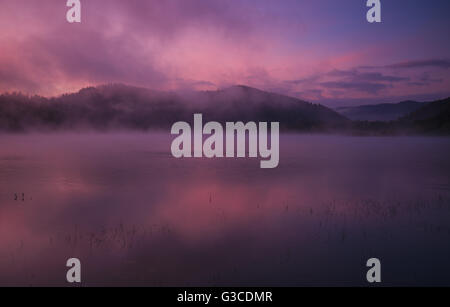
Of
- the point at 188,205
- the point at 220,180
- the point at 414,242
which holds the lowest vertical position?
the point at 414,242

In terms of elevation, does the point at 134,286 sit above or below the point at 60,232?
below

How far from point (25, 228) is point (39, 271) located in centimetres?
522

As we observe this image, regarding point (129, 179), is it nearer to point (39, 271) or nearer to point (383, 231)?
point (39, 271)

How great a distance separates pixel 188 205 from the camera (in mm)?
19672

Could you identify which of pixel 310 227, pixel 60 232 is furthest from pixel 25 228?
pixel 310 227

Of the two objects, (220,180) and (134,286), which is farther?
(220,180)

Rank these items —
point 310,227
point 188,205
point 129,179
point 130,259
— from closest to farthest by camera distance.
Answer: point 130,259 → point 310,227 → point 188,205 → point 129,179

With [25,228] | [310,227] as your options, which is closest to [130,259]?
[25,228]

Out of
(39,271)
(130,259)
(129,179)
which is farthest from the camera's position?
A: (129,179)

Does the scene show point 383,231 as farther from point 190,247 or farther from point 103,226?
point 103,226

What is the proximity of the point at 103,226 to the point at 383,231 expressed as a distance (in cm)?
1196

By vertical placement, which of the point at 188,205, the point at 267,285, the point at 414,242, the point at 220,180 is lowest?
the point at 267,285

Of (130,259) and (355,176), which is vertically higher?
(355,176)

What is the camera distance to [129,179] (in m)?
30.7
